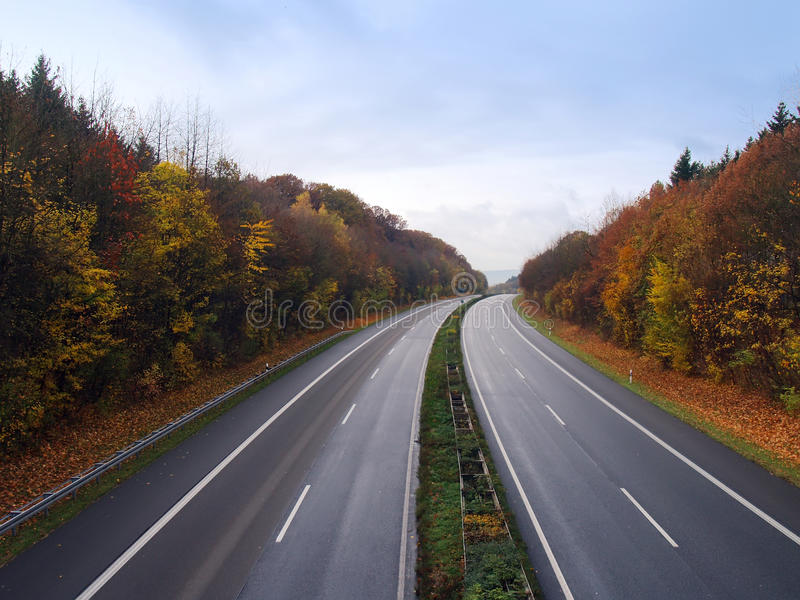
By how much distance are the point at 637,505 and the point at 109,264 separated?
1938 cm

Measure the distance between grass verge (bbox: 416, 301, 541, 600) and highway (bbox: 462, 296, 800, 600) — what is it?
0.72m

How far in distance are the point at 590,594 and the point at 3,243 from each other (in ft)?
53.5

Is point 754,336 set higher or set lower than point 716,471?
higher

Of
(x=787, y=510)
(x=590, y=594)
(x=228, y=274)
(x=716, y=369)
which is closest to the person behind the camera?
(x=590, y=594)

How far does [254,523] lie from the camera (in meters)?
9.97

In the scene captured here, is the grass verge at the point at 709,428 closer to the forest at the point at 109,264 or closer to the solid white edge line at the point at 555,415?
the solid white edge line at the point at 555,415

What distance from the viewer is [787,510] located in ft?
33.8

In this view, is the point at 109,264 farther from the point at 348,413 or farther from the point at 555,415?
the point at 555,415

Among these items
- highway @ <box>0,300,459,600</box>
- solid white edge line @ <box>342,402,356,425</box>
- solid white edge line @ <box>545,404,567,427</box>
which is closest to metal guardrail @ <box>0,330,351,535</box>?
highway @ <box>0,300,459,600</box>

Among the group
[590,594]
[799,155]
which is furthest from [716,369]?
[590,594]

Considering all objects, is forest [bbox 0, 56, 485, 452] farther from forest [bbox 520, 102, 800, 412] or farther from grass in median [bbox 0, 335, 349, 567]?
forest [bbox 520, 102, 800, 412]

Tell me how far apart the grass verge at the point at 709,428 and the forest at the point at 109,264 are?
21.2 metres

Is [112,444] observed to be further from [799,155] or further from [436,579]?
[799,155]

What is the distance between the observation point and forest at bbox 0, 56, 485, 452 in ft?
41.0
